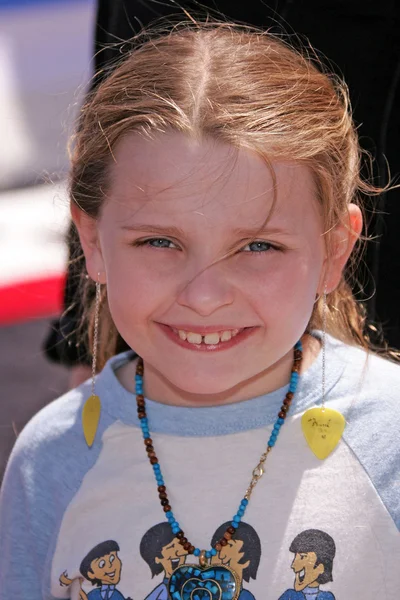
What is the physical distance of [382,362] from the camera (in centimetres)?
167

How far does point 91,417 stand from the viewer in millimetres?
1696

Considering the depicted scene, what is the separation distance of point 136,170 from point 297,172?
9.4 inches

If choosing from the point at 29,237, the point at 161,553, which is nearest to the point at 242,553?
the point at 161,553

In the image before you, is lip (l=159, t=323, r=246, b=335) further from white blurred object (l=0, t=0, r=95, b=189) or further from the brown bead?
white blurred object (l=0, t=0, r=95, b=189)

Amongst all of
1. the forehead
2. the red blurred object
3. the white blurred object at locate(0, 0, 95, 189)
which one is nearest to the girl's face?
the forehead

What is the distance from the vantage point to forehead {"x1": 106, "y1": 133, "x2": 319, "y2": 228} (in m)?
1.44

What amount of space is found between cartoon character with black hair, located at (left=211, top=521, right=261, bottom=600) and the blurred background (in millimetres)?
722

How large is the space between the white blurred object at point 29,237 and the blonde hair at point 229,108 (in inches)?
106

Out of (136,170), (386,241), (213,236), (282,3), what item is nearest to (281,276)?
(213,236)

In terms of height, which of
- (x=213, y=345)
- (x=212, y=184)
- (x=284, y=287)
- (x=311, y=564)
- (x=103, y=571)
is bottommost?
(x=103, y=571)

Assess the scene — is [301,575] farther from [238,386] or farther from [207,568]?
[238,386]

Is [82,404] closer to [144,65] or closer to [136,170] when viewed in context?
[136,170]

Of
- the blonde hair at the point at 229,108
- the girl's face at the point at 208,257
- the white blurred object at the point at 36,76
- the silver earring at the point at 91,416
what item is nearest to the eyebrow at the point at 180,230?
the girl's face at the point at 208,257

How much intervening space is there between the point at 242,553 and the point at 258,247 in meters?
0.45
